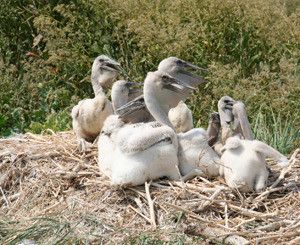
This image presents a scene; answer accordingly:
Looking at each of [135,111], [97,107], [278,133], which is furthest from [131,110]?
[278,133]

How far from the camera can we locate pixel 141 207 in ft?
13.6

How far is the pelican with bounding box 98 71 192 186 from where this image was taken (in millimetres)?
4172

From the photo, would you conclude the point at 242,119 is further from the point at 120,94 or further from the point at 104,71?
the point at 104,71

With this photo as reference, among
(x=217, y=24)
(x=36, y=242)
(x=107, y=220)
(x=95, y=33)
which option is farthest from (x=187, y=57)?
(x=36, y=242)

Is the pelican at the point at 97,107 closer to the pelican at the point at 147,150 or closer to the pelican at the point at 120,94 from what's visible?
the pelican at the point at 120,94

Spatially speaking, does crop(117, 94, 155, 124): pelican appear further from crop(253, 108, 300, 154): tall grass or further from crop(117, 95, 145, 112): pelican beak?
crop(253, 108, 300, 154): tall grass

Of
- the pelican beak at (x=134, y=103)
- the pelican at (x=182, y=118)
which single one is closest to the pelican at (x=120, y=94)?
the pelican beak at (x=134, y=103)

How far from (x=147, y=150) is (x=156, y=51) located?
2975 millimetres

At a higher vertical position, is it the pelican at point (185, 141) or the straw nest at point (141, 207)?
the pelican at point (185, 141)

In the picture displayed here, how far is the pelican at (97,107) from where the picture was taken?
5.39m

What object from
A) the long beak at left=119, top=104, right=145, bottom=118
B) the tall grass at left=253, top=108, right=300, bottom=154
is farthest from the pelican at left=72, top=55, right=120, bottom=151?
the tall grass at left=253, top=108, right=300, bottom=154

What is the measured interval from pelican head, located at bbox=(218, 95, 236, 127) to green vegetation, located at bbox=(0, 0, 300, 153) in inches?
41.8

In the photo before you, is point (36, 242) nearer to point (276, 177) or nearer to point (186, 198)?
point (186, 198)

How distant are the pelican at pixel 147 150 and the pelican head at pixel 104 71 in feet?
3.11
